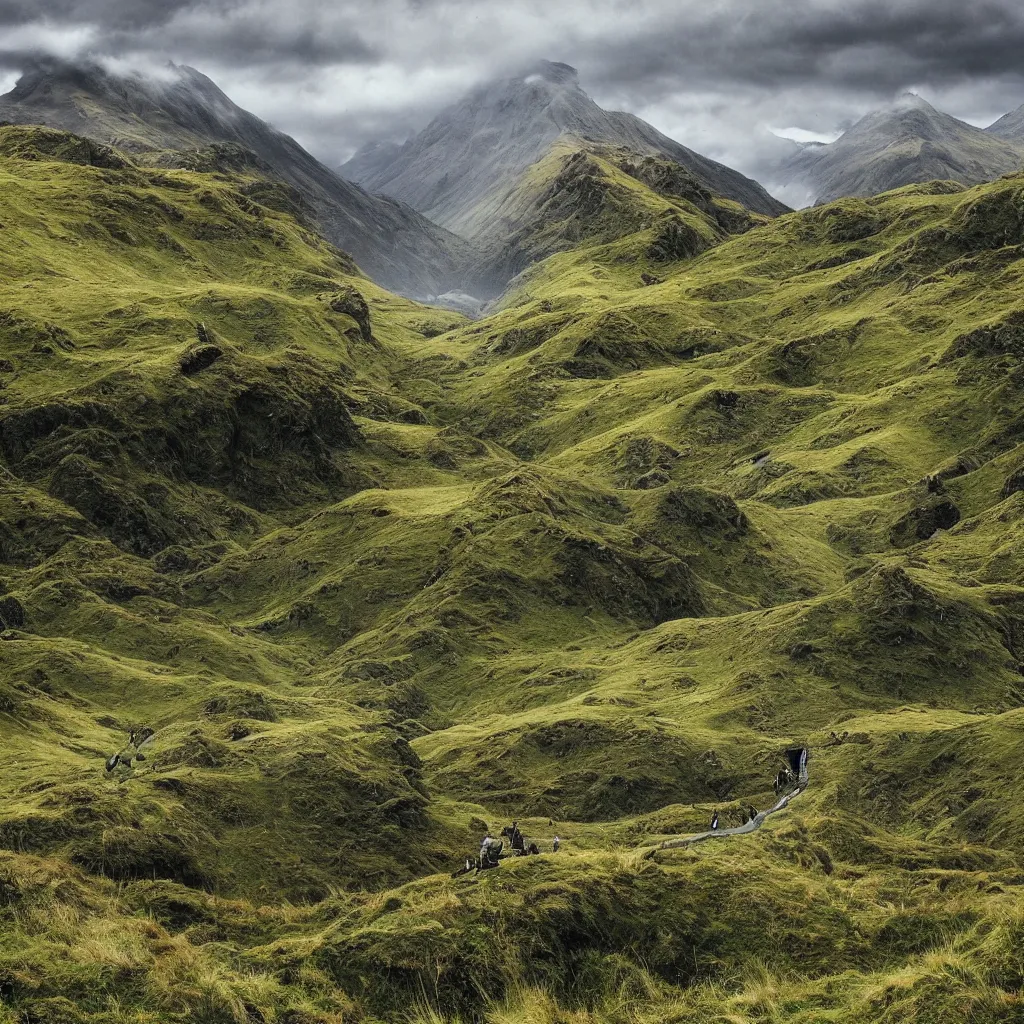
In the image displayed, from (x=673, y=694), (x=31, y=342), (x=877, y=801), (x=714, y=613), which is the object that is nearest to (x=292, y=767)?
(x=877, y=801)

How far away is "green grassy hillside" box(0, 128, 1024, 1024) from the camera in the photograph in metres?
30.8

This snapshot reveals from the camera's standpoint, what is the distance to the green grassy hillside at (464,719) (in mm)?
30812

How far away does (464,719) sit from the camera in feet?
373

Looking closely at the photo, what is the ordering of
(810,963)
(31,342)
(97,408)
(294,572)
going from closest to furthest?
1. (810,963)
2. (294,572)
3. (97,408)
4. (31,342)

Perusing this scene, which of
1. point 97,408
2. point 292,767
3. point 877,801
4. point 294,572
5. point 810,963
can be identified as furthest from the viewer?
point 97,408

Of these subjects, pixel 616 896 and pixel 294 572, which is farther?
pixel 294 572

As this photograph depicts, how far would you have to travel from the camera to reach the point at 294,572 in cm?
15238

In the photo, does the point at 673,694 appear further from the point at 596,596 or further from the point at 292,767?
the point at 292,767

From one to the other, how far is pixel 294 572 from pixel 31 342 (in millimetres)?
63525

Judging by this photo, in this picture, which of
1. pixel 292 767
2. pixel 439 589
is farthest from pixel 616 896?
pixel 439 589

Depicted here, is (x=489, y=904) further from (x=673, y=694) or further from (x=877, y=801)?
(x=673, y=694)

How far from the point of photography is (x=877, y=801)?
7806 centimetres

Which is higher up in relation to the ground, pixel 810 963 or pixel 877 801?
pixel 810 963

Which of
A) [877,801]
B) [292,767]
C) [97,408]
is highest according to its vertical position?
[97,408]
